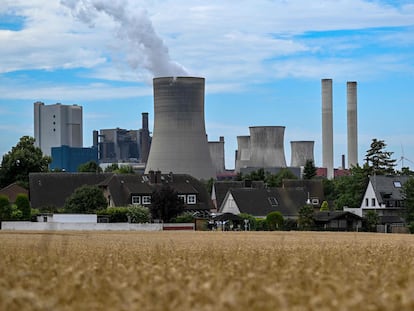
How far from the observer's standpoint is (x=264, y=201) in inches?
3091

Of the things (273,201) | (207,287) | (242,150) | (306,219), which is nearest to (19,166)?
(273,201)

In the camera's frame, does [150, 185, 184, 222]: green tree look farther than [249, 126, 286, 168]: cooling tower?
No

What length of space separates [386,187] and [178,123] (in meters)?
21.5

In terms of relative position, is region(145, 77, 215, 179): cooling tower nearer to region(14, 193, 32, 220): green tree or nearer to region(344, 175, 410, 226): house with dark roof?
region(344, 175, 410, 226): house with dark roof

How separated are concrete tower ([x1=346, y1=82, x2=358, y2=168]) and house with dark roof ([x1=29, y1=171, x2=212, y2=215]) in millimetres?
65733

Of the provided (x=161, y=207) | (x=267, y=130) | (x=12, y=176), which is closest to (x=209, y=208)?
(x=161, y=207)

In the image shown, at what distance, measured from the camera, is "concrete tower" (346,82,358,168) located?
142m

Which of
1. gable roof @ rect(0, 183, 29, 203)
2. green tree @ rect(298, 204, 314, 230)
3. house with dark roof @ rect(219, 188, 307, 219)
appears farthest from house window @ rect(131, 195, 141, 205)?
green tree @ rect(298, 204, 314, 230)

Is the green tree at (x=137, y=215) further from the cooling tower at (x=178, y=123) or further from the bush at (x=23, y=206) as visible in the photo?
the cooling tower at (x=178, y=123)

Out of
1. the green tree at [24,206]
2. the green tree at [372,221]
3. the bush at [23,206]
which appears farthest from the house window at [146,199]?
the green tree at [372,221]

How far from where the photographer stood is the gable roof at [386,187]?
258 feet

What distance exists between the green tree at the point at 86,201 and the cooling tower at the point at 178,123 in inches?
902

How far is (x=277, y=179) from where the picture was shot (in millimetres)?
107000

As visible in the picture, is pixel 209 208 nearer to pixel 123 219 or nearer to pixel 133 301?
pixel 123 219
